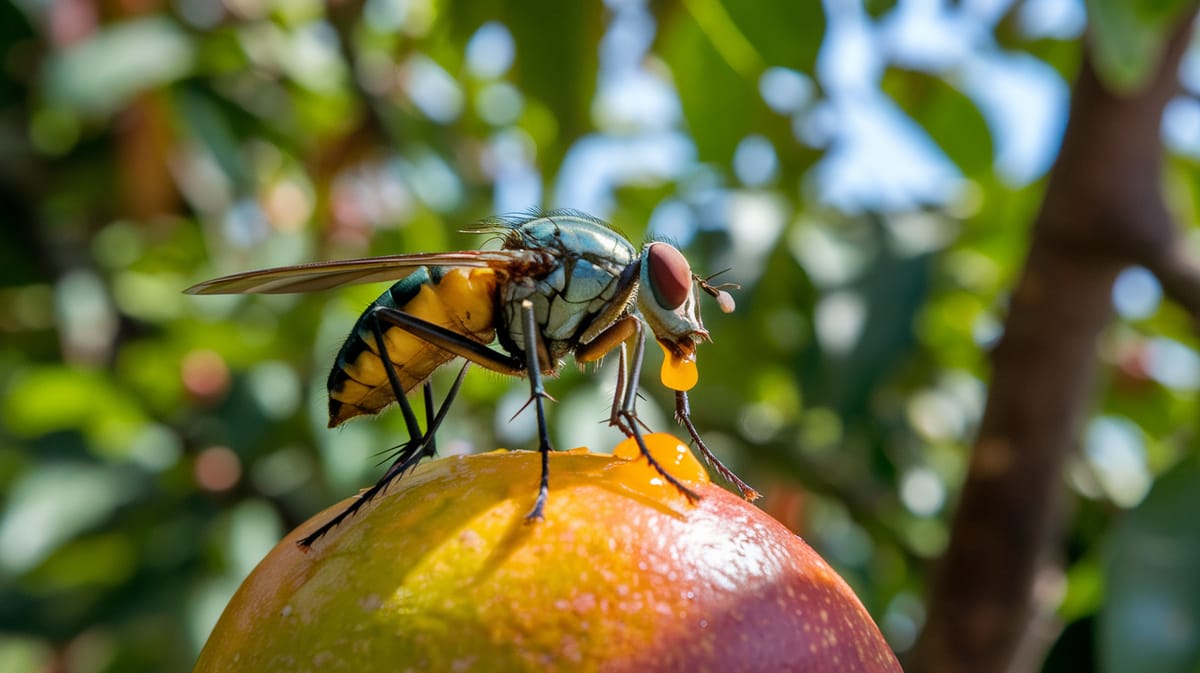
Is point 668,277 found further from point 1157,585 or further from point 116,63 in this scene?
point 116,63

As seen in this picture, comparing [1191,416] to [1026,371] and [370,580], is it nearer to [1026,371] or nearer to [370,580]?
[1026,371]

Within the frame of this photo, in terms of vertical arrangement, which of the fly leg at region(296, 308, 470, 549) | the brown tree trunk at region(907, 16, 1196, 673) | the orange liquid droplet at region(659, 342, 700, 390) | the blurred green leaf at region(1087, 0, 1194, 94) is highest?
the blurred green leaf at region(1087, 0, 1194, 94)

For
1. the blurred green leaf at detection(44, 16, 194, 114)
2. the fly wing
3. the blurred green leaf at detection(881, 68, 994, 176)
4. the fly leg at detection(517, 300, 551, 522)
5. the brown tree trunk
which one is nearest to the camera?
the fly leg at detection(517, 300, 551, 522)

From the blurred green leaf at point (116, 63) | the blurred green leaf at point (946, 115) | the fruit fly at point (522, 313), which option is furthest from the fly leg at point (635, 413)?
the blurred green leaf at point (946, 115)

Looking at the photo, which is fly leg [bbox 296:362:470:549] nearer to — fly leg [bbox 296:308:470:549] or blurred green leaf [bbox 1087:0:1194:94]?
fly leg [bbox 296:308:470:549]

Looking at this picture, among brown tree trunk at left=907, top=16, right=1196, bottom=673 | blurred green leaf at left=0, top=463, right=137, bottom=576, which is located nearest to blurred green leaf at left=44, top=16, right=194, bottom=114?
blurred green leaf at left=0, top=463, right=137, bottom=576

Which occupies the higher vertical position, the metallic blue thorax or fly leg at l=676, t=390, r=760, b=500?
the metallic blue thorax

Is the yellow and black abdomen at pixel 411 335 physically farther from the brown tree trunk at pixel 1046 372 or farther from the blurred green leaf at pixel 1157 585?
the brown tree trunk at pixel 1046 372
